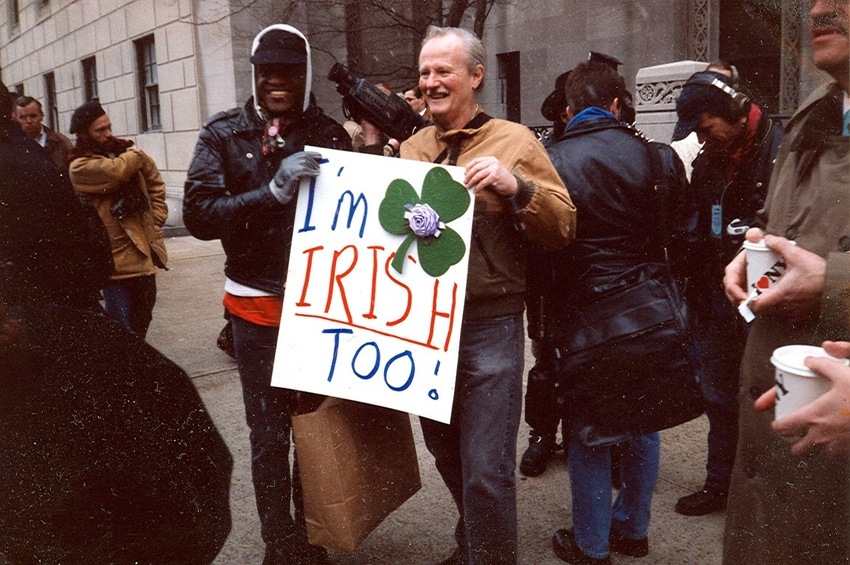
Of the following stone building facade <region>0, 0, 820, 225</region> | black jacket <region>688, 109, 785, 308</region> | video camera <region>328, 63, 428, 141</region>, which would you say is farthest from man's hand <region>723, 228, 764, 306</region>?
stone building facade <region>0, 0, 820, 225</region>

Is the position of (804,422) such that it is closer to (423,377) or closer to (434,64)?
(423,377)

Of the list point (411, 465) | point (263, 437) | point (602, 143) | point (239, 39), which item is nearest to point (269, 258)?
point (263, 437)

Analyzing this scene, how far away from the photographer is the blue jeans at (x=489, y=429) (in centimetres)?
258

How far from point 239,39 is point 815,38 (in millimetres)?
11536

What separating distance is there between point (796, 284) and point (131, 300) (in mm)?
4151

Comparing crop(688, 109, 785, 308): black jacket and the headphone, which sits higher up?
the headphone

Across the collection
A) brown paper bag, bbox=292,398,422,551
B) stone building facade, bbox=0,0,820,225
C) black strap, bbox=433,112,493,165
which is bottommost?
brown paper bag, bbox=292,398,422,551

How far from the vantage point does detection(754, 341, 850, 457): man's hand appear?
4.39ft

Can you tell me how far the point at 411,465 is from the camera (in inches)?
113

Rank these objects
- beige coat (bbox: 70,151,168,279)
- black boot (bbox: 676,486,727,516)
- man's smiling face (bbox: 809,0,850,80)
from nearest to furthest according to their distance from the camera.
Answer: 1. man's smiling face (bbox: 809,0,850,80)
2. black boot (bbox: 676,486,727,516)
3. beige coat (bbox: 70,151,168,279)

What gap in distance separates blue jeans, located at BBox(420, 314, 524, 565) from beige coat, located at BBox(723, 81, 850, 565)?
823 mm

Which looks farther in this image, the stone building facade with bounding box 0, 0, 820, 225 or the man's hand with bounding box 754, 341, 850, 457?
the stone building facade with bounding box 0, 0, 820, 225

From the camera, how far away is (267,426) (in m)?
2.92

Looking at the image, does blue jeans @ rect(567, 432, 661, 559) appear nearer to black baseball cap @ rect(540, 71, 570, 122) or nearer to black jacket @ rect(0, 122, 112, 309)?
black baseball cap @ rect(540, 71, 570, 122)
